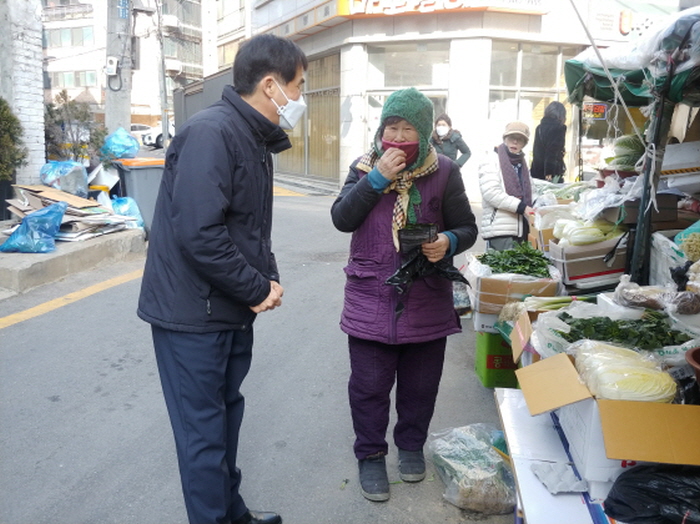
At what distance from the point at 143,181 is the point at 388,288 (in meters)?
6.38

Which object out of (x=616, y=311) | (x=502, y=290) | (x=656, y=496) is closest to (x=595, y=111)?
(x=502, y=290)

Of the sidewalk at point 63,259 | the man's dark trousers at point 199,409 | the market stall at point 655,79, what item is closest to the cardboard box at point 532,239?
the market stall at point 655,79

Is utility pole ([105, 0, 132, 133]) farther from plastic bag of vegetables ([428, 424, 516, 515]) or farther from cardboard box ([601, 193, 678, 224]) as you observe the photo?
plastic bag of vegetables ([428, 424, 516, 515])

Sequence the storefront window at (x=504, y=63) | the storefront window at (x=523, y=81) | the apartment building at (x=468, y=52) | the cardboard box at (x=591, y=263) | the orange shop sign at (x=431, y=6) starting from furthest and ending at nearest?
1. the storefront window at (x=523, y=81)
2. the storefront window at (x=504, y=63)
3. the apartment building at (x=468, y=52)
4. the orange shop sign at (x=431, y=6)
5. the cardboard box at (x=591, y=263)

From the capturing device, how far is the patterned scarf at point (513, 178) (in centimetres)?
514

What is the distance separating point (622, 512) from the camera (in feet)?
7.17

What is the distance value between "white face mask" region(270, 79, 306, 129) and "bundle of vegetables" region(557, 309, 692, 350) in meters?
1.63

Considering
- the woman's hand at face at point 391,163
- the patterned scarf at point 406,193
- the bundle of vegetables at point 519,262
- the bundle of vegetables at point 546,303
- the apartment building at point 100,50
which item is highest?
the apartment building at point 100,50

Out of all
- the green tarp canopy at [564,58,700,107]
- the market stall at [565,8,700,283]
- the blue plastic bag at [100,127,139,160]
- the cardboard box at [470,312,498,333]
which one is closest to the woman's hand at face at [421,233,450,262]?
the cardboard box at [470,312,498,333]

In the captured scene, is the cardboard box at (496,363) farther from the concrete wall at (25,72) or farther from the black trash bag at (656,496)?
the concrete wall at (25,72)

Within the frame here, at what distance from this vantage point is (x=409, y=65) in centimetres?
1562

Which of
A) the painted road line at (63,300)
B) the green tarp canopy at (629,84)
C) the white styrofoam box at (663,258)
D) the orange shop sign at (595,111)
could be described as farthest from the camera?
the orange shop sign at (595,111)

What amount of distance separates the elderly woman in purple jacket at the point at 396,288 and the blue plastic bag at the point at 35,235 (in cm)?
468

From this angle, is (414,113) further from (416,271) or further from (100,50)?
(100,50)
